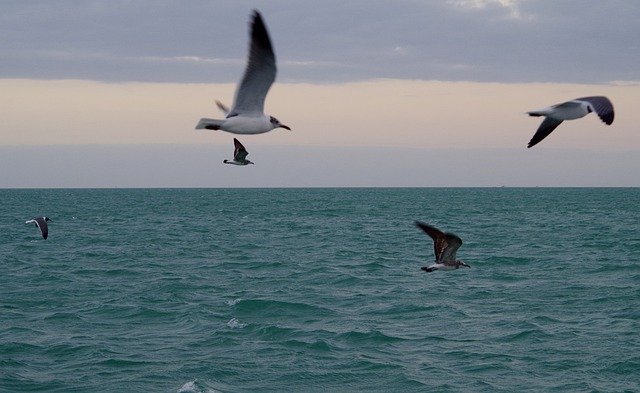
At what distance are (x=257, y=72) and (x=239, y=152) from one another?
9.20m

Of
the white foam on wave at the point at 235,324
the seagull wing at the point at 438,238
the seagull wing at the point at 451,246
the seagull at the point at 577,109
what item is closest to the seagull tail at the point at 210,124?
the seagull at the point at 577,109

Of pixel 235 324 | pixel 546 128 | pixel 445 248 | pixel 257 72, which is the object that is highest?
pixel 257 72

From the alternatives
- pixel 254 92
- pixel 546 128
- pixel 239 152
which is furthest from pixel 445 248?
pixel 254 92

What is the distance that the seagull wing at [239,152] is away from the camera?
1890cm

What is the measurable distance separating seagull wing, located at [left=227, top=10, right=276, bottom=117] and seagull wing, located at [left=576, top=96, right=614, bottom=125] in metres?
3.54

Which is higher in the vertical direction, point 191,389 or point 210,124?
point 210,124

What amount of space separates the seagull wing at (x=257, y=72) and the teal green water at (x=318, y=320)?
8982mm

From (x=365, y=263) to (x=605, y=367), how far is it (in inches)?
801

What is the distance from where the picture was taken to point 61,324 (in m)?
24.2

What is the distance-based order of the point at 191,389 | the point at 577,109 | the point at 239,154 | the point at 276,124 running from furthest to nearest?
the point at 239,154, the point at 191,389, the point at 276,124, the point at 577,109

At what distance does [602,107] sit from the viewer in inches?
400

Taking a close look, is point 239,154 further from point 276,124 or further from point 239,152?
point 276,124

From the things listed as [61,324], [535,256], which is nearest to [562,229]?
[535,256]

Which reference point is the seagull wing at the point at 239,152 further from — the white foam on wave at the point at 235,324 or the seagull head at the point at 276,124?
the seagull head at the point at 276,124
